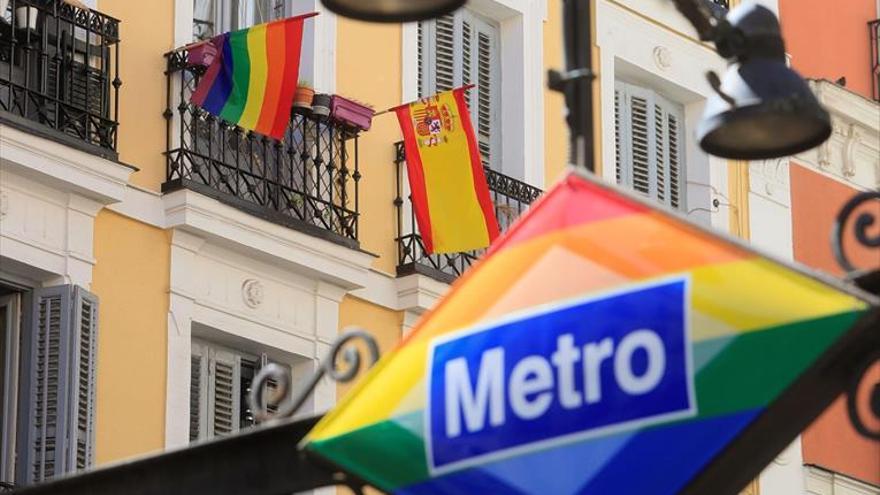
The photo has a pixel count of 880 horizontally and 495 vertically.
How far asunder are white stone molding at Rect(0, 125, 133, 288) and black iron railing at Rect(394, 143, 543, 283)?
120 inches

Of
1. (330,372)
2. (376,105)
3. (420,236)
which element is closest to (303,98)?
(376,105)

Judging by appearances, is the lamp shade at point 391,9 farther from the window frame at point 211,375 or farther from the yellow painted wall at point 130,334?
the window frame at point 211,375

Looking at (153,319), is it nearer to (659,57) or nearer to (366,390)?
(659,57)

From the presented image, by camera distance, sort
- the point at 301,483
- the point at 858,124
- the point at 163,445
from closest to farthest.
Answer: the point at 301,483 → the point at 163,445 → the point at 858,124

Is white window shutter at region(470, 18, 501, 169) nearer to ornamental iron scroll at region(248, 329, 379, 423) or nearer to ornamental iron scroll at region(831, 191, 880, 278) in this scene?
ornamental iron scroll at region(248, 329, 379, 423)

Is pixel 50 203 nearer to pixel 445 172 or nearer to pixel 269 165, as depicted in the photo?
pixel 269 165

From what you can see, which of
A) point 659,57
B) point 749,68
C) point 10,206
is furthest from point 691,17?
point 659,57

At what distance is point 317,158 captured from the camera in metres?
18.9

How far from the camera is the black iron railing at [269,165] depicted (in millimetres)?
18016

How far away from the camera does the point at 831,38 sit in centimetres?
2598

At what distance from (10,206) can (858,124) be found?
10.9 meters

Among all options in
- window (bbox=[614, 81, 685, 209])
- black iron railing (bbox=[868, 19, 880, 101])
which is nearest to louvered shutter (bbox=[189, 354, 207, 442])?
window (bbox=[614, 81, 685, 209])

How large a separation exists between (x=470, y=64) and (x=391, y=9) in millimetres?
13267

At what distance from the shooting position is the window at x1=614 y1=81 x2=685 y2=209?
23344mm
